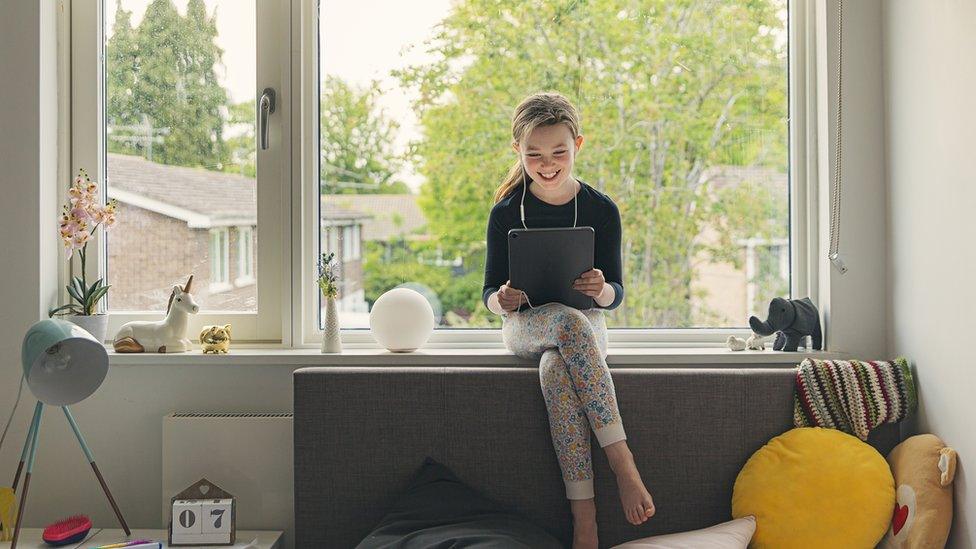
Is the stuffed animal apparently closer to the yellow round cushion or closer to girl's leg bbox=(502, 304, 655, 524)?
girl's leg bbox=(502, 304, 655, 524)

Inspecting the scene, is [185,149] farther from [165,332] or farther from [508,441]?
[508,441]

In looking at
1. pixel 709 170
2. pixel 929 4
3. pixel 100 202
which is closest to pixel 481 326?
pixel 709 170

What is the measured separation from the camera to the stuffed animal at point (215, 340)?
2.28 m

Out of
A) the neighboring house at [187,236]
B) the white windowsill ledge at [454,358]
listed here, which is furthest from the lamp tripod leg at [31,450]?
the neighboring house at [187,236]

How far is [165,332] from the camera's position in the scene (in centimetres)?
230

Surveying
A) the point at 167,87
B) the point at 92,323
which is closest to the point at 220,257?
the point at 92,323

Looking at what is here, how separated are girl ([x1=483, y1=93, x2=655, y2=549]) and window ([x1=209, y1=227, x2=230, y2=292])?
0.81 meters

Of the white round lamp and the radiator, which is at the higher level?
the white round lamp

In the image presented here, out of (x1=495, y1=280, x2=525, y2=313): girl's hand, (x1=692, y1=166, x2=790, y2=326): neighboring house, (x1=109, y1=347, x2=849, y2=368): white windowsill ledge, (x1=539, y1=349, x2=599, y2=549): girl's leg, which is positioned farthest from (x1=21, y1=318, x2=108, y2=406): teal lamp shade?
(x1=692, y1=166, x2=790, y2=326): neighboring house

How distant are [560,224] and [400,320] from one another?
0.51 m

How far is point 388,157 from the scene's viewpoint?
2477mm

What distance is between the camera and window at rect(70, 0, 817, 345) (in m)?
2.44

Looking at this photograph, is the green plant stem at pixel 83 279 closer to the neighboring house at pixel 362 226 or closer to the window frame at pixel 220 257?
the window frame at pixel 220 257

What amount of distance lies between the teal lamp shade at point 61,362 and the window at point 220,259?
1.89 feet
